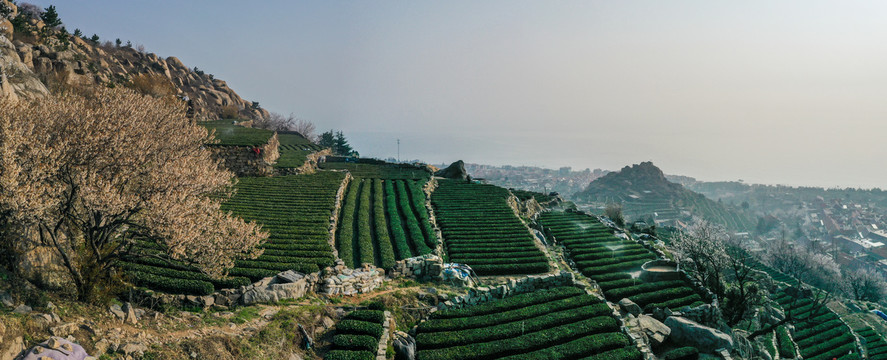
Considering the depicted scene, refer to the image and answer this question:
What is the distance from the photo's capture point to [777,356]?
110 ft

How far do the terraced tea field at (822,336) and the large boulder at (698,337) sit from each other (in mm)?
18029

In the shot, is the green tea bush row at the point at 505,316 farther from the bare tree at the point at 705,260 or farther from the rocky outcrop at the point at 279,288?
the bare tree at the point at 705,260

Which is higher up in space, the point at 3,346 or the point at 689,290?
the point at 3,346

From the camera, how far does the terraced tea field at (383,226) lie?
97.7 ft

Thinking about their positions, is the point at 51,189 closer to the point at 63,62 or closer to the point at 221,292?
the point at 221,292

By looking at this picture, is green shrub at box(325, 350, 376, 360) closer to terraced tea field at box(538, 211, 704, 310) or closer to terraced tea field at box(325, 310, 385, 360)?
terraced tea field at box(325, 310, 385, 360)

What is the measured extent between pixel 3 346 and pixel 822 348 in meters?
58.0

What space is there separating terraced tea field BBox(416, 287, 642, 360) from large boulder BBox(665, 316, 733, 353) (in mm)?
4368

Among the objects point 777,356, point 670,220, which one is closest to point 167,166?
point 777,356

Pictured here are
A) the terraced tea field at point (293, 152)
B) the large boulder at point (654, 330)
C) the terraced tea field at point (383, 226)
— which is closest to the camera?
the large boulder at point (654, 330)

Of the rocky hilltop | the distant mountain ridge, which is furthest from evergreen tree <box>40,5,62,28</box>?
the distant mountain ridge

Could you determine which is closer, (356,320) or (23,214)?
(23,214)

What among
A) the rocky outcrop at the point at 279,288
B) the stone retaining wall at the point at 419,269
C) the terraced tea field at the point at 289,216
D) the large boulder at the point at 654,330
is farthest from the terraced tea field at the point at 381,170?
the large boulder at the point at 654,330

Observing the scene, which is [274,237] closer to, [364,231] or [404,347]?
[364,231]
